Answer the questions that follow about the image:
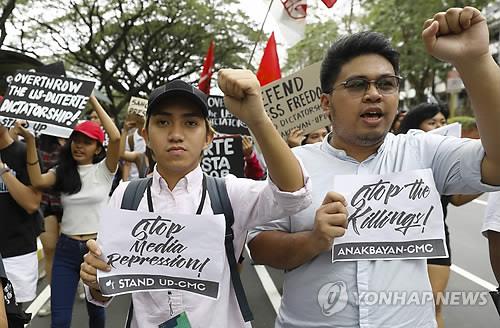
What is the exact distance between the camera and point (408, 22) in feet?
74.4

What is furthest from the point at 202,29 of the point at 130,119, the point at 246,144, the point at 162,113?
the point at 162,113

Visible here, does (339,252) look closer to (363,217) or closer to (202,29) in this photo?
(363,217)

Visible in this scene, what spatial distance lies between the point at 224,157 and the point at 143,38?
70.0ft

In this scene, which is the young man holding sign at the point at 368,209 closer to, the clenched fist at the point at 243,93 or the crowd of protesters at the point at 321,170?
the crowd of protesters at the point at 321,170

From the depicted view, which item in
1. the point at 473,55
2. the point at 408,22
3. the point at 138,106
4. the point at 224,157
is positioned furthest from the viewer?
the point at 408,22

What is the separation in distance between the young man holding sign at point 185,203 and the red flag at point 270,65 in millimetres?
2955

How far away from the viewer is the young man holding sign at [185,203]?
1731mm

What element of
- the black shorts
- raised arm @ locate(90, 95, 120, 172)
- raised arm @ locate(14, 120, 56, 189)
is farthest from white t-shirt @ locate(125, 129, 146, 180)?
raised arm @ locate(14, 120, 56, 189)

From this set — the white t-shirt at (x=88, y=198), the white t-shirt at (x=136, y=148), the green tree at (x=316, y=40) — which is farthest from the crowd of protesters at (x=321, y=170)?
the green tree at (x=316, y=40)

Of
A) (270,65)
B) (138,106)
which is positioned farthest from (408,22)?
(270,65)

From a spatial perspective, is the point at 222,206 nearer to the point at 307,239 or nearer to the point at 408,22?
the point at 307,239

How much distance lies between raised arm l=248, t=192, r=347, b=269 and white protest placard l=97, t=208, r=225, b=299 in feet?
0.55

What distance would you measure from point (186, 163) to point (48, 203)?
11.1 ft

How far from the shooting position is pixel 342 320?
1.66 meters
